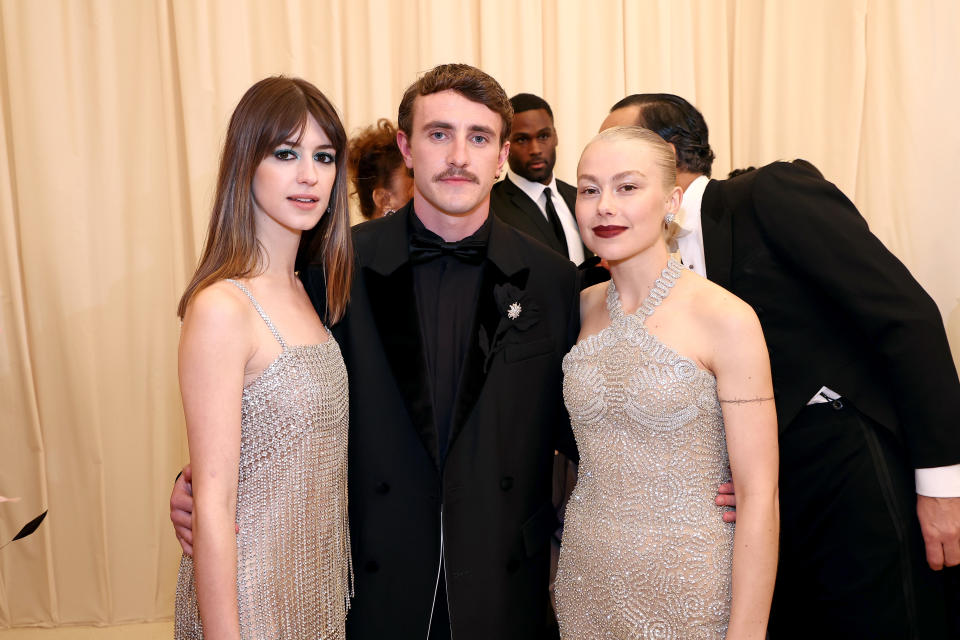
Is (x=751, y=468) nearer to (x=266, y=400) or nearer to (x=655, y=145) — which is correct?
(x=655, y=145)

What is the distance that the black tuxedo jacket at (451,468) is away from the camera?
1838 mm

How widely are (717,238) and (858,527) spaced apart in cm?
79

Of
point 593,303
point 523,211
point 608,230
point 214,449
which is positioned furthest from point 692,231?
point 523,211

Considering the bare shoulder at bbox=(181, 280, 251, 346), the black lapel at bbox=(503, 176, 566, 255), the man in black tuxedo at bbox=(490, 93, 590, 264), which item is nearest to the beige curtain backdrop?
the man in black tuxedo at bbox=(490, 93, 590, 264)

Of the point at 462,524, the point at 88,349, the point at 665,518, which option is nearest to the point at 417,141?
the point at 462,524

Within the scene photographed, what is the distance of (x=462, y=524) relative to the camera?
1844mm

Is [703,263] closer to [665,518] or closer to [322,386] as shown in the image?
[665,518]

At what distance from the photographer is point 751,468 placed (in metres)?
1.56

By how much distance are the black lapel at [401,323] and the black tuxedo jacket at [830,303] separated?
2.50ft

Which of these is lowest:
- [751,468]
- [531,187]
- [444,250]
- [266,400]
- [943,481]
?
[943,481]

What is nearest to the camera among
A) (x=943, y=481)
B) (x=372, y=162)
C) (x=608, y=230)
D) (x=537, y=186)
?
(x=608, y=230)

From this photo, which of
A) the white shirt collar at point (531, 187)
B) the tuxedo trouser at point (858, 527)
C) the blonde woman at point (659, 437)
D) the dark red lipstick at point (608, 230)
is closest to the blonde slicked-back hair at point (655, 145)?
the blonde woman at point (659, 437)

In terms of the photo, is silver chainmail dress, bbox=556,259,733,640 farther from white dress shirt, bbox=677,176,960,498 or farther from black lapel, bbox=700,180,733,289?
white dress shirt, bbox=677,176,960,498

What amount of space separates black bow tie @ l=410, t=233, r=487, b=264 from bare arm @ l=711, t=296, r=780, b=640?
694mm
